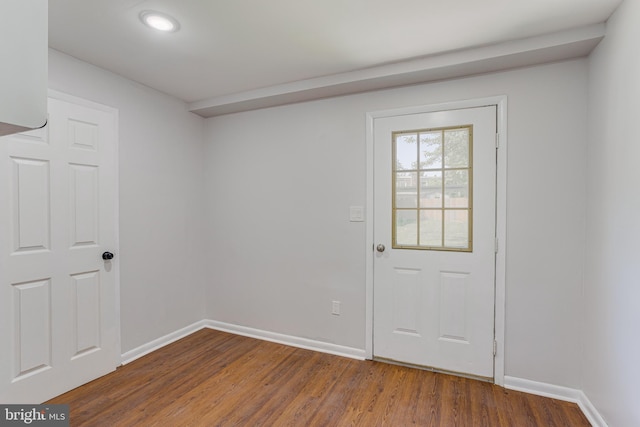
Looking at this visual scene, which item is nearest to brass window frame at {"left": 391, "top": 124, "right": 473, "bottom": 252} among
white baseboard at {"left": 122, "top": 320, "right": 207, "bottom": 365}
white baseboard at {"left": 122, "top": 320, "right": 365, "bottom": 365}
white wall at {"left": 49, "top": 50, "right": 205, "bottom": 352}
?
white baseboard at {"left": 122, "top": 320, "right": 365, "bottom": 365}

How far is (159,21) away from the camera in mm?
1877

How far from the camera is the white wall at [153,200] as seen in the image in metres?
2.56

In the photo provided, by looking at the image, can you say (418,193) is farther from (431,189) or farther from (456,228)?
(456,228)

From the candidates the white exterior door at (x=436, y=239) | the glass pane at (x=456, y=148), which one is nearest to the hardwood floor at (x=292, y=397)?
the white exterior door at (x=436, y=239)

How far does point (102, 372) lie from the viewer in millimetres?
2449

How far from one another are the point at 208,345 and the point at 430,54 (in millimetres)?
3083

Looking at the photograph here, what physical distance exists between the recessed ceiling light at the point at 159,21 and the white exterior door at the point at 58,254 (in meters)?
0.92

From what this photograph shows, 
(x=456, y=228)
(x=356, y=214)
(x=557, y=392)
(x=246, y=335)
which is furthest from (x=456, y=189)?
(x=246, y=335)

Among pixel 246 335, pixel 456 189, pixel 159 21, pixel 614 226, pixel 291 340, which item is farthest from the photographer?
pixel 246 335

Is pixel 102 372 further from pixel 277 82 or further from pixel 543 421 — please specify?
pixel 543 421

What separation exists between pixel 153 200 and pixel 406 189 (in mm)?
2235

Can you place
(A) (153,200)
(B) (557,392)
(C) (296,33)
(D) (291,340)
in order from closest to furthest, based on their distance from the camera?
(C) (296,33)
(B) (557,392)
(A) (153,200)
(D) (291,340)

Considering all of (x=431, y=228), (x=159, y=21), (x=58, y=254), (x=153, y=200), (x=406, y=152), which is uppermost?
(x=159, y=21)

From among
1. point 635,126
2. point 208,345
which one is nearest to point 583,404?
point 635,126
